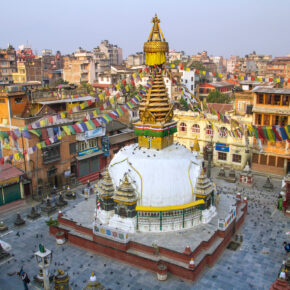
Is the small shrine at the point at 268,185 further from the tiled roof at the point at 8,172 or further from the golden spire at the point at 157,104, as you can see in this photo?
the tiled roof at the point at 8,172

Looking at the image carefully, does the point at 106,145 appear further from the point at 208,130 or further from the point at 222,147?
the point at 222,147

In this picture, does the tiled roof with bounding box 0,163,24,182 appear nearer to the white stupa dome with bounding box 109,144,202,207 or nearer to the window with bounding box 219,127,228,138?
the white stupa dome with bounding box 109,144,202,207

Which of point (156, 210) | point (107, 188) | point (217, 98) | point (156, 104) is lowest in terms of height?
point (156, 210)

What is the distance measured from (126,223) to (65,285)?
5222 mm

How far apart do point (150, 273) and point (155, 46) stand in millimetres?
14196

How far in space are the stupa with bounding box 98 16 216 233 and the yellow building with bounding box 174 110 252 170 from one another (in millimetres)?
11519

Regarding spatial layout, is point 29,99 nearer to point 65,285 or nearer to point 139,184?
point 139,184

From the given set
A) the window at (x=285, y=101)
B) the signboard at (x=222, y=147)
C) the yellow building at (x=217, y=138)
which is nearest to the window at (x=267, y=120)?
the window at (x=285, y=101)

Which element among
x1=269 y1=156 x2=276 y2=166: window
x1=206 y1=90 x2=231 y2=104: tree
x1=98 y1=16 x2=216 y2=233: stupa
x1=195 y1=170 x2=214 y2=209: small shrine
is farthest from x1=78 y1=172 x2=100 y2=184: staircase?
x1=206 y1=90 x2=231 y2=104: tree

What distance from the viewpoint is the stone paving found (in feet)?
54.1

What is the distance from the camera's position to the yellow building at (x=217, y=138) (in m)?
33.7

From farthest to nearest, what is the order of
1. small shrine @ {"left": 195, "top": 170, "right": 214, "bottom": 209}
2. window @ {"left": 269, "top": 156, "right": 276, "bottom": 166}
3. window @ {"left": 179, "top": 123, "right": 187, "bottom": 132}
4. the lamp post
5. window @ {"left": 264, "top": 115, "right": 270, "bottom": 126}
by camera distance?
window @ {"left": 179, "top": 123, "right": 187, "bottom": 132} → window @ {"left": 269, "top": 156, "right": 276, "bottom": 166} → window @ {"left": 264, "top": 115, "right": 270, "bottom": 126} → small shrine @ {"left": 195, "top": 170, "right": 214, "bottom": 209} → the lamp post

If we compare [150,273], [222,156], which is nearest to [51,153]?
[150,273]

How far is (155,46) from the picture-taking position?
2123 cm
